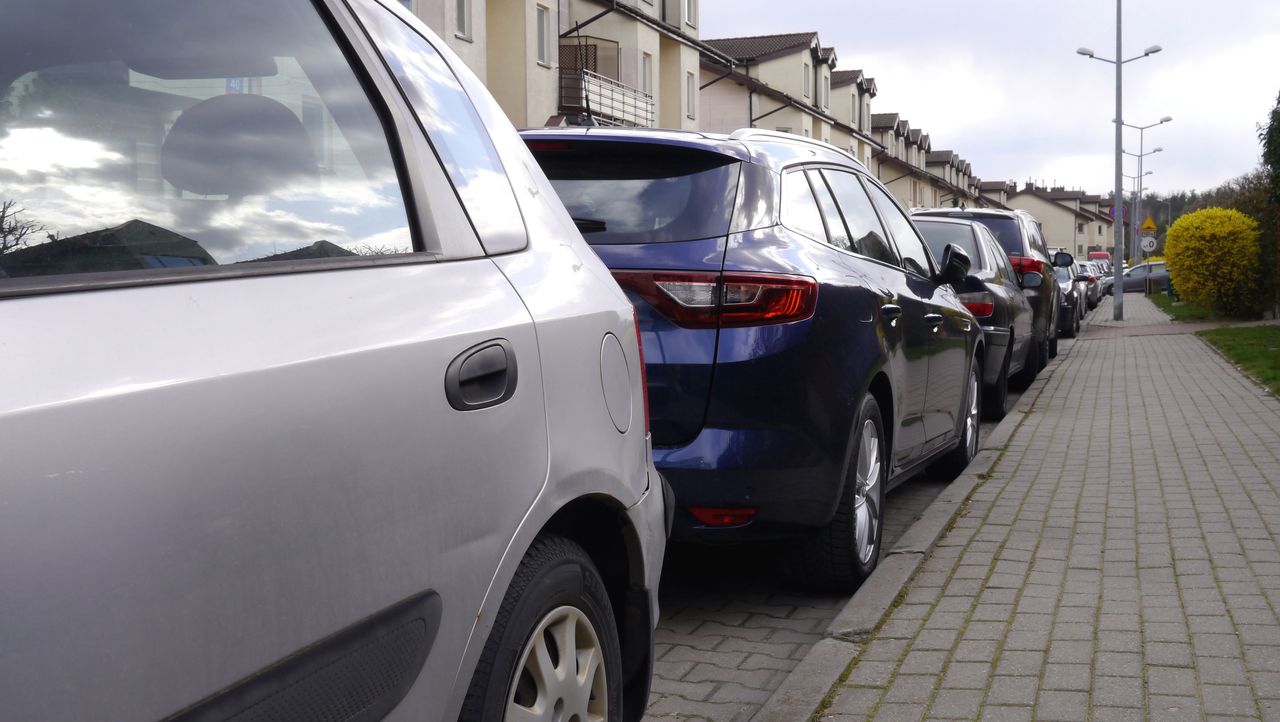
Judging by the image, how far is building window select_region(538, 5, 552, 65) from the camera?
2984 centimetres

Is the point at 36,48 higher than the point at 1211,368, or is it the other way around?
the point at 36,48

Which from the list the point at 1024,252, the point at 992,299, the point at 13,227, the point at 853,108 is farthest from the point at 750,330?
the point at 853,108

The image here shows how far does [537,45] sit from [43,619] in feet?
95.6

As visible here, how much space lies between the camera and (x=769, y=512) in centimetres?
456

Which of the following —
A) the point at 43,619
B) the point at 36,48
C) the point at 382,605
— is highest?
the point at 36,48

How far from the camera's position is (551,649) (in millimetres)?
2490

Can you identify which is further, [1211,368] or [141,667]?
[1211,368]

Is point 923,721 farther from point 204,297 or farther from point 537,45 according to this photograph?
point 537,45

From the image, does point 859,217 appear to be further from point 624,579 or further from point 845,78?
point 845,78

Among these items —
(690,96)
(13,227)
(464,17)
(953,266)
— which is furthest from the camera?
(690,96)

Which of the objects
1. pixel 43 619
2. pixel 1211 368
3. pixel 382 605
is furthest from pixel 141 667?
pixel 1211 368

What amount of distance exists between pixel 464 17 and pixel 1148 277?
127ft

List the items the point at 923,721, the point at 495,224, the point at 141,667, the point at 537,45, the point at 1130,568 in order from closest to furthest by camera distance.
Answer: the point at 141,667 → the point at 495,224 → the point at 923,721 → the point at 1130,568 → the point at 537,45

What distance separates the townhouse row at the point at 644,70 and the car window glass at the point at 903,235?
5.00 ft
